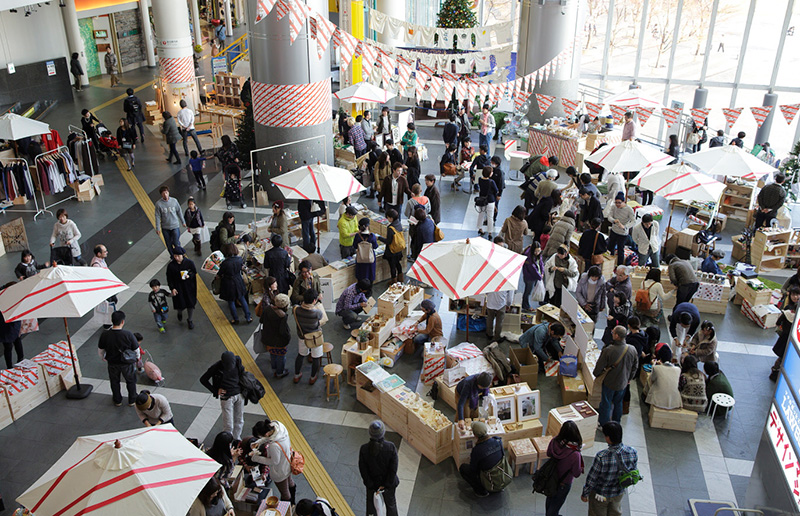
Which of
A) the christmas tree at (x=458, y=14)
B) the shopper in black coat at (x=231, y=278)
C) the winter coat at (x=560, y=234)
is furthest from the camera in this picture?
the christmas tree at (x=458, y=14)

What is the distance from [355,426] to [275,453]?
200 cm

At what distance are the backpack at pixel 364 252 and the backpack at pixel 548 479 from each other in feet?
17.4

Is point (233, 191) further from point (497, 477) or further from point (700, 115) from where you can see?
point (700, 115)

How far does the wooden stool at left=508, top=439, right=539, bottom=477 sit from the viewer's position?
7574mm

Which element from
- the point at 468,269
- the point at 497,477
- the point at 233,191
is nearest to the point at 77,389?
the point at 468,269

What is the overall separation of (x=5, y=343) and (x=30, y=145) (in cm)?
841

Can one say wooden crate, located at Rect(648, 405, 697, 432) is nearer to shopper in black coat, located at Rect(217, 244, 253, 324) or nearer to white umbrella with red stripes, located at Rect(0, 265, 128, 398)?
shopper in black coat, located at Rect(217, 244, 253, 324)

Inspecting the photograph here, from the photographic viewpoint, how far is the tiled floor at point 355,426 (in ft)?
24.3

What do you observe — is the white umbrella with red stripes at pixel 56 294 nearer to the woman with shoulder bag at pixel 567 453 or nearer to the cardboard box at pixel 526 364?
the cardboard box at pixel 526 364

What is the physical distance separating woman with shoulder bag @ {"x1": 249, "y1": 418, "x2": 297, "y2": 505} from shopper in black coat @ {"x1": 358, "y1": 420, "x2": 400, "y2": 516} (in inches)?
32.4

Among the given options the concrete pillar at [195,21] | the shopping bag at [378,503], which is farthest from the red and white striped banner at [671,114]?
the concrete pillar at [195,21]

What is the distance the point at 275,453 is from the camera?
21.7 ft

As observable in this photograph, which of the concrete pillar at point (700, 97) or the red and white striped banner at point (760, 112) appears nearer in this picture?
the red and white striped banner at point (760, 112)

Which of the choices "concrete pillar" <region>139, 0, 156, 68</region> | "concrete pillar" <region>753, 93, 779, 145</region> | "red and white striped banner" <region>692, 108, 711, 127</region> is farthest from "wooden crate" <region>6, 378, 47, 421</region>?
"concrete pillar" <region>139, 0, 156, 68</region>
